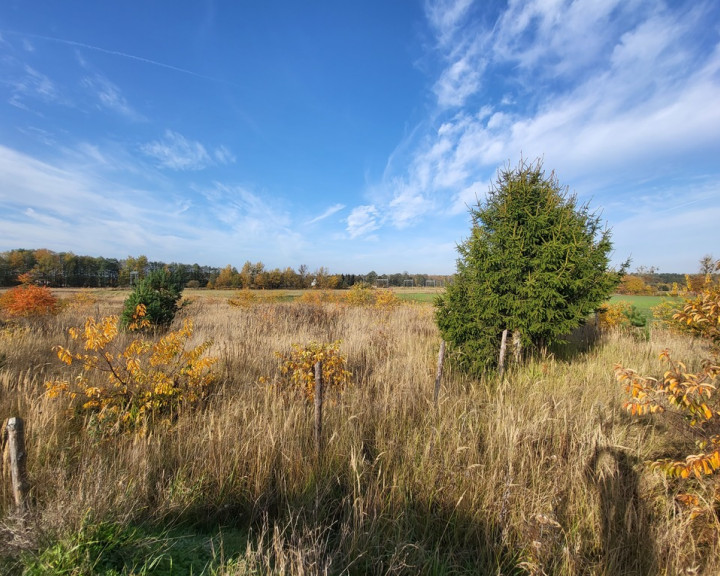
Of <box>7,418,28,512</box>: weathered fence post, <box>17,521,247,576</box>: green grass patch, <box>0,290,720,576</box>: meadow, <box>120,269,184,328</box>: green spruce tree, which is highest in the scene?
<box>120,269,184,328</box>: green spruce tree

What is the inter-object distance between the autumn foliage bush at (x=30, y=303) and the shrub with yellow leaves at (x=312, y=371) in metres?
11.0

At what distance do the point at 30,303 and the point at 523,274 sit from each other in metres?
14.6


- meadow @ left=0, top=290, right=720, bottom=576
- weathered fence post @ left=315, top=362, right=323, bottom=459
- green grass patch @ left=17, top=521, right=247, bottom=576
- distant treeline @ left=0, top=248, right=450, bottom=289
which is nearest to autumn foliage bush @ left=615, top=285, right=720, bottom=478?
meadow @ left=0, top=290, right=720, bottom=576

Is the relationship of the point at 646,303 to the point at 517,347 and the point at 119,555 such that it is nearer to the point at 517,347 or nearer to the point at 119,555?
the point at 517,347

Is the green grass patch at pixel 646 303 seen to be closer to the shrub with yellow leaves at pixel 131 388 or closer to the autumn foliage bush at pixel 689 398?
the autumn foliage bush at pixel 689 398

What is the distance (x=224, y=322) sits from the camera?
36.3 ft

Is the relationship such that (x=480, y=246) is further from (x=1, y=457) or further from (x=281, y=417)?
(x=1, y=457)

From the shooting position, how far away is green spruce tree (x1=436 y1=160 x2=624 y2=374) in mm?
5586

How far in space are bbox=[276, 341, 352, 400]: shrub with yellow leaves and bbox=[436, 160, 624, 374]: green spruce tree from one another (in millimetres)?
2603

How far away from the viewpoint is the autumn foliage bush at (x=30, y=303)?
1034 cm

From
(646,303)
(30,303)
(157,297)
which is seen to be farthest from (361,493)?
(646,303)

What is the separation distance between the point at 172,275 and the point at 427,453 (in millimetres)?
10020

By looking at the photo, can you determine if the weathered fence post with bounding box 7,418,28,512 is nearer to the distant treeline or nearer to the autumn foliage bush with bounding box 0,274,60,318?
the autumn foliage bush with bounding box 0,274,60,318

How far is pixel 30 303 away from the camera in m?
10.4
